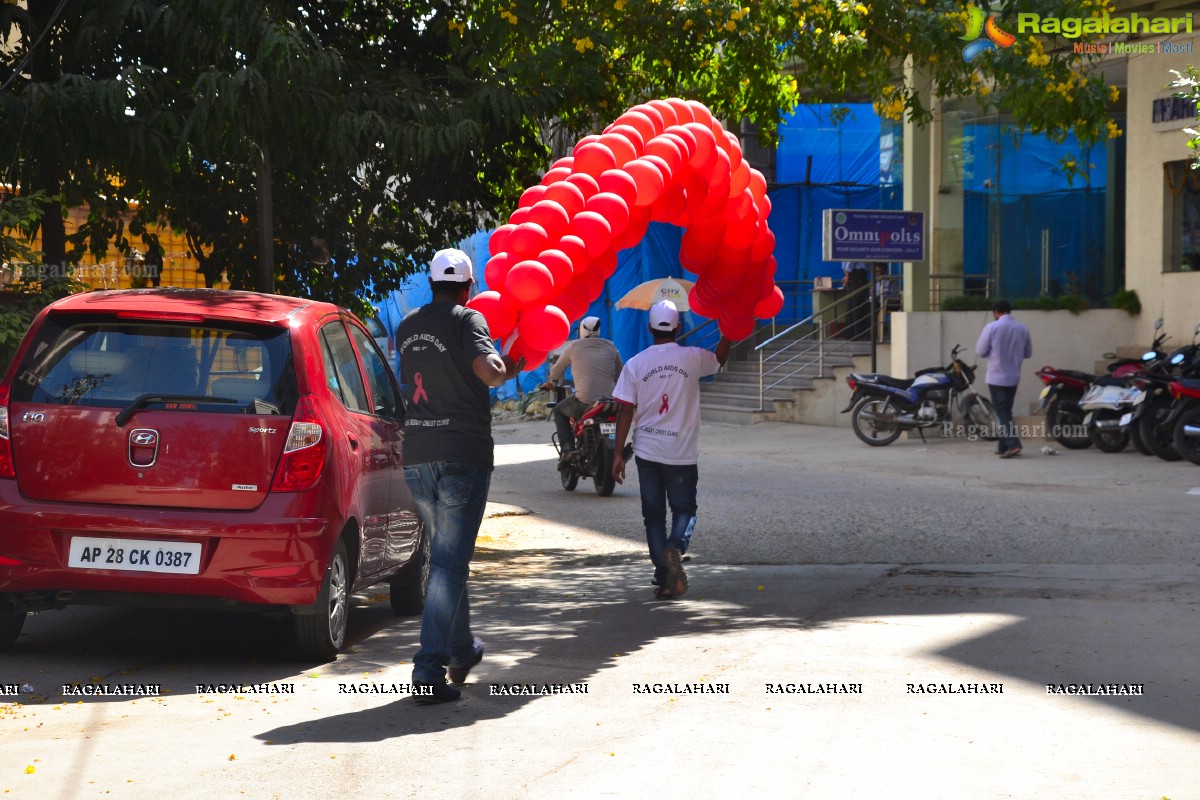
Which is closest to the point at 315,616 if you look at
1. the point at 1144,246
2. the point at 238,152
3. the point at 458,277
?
the point at 458,277

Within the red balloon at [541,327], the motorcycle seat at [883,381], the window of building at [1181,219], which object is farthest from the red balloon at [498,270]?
the window of building at [1181,219]

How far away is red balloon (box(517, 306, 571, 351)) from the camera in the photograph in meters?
7.16

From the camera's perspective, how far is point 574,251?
24.6 ft

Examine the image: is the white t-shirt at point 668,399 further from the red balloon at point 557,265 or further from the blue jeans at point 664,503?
the red balloon at point 557,265

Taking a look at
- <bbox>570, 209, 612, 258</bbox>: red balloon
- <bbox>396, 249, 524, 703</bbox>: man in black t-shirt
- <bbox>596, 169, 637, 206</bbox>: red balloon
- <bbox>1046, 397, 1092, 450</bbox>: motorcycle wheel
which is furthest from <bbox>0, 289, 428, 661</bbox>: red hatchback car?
<bbox>1046, 397, 1092, 450</bbox>: motorcycle wheel

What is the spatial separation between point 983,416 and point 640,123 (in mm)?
12784

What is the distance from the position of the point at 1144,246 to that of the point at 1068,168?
31.1 ft

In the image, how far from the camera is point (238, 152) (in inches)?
391

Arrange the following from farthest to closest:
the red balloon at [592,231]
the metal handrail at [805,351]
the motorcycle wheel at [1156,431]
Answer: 1. the metal handrail at [805,351]
2. the motorcycle wheel at [1156,431]
3. the red balloon at [592,231]

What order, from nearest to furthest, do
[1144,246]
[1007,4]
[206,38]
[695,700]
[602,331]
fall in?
[695,700], [206,38], [1007,4], [1144,246], [602,331]

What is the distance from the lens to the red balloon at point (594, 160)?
8.07m

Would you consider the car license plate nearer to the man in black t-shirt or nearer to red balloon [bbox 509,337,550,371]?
the man in black t-shirt

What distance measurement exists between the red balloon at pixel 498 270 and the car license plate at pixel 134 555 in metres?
2.01

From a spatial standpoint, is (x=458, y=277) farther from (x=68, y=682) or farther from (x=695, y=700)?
(x=68, y=682)
